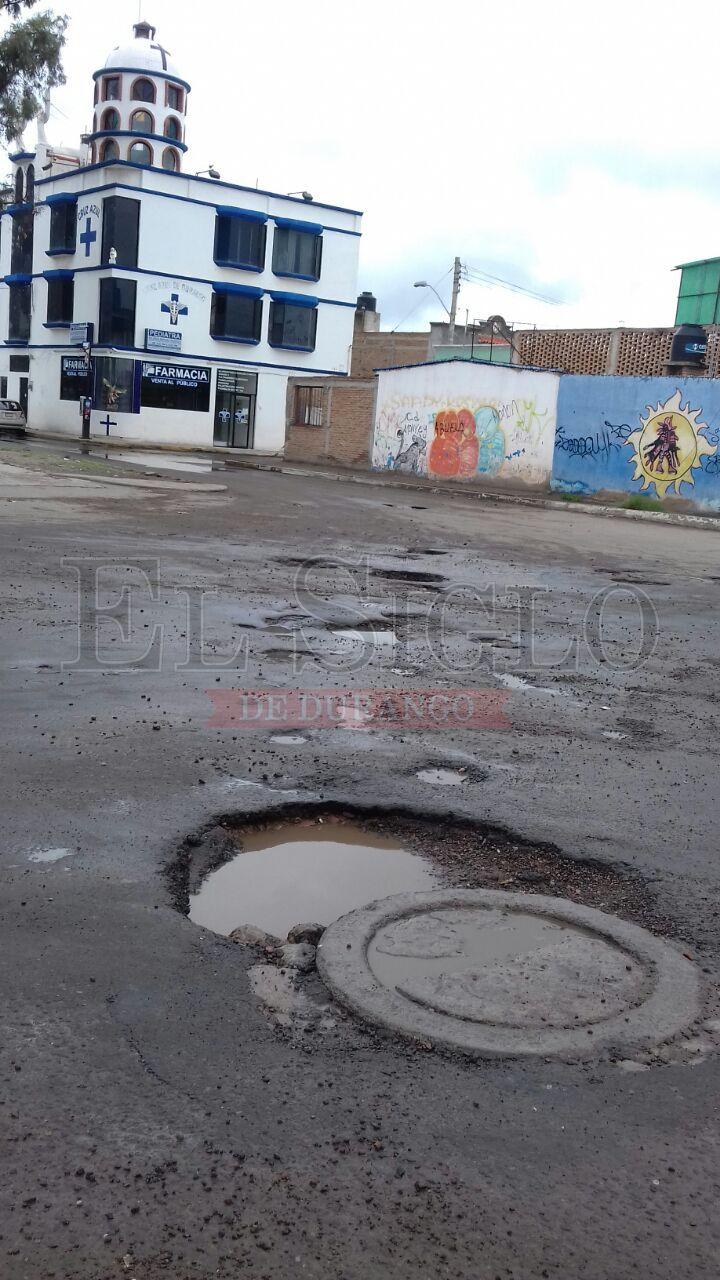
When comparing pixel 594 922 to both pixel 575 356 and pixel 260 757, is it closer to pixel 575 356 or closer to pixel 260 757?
pixel 260 757

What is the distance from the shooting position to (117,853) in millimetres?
4203

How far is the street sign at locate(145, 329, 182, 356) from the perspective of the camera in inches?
1790

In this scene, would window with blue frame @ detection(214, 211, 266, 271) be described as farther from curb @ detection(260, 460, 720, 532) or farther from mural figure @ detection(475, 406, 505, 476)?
mural figure @ detection(475, 406, 505, 476)

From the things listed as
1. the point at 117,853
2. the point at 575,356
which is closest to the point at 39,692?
the point at 117,853

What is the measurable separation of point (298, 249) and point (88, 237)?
9.53m

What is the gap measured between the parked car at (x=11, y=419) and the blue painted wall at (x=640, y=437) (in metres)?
23.4

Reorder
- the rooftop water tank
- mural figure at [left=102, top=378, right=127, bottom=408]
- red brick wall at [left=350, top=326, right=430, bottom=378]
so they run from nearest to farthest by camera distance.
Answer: the rooftop water tank → mural figure at [left=102, top=378, right=127, bottom=408] → red brick wall at [left=350, top=326, right=430, bottom=378]

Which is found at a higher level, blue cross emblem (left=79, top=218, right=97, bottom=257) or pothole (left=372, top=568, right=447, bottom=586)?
blue cross emblem (left=79, top=218, right=97, bottom=257)

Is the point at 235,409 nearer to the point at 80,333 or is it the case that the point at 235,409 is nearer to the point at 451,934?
the point at 80,333

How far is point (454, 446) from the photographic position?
3123 cm

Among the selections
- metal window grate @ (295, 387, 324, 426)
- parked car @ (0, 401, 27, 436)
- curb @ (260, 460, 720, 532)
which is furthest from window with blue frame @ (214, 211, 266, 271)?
curb @ (260, 460, 720, 532)

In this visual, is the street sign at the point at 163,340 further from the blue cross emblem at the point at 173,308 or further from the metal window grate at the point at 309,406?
the metal window grate at the point at 309,406

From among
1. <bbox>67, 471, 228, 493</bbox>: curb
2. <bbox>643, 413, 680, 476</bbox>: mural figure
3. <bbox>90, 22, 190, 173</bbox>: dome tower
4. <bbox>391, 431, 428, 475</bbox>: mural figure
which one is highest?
<bbox>90, 22, 190, 173</bbox>: dome tower

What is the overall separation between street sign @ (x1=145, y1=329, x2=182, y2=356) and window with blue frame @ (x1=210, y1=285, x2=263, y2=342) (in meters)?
1.92
